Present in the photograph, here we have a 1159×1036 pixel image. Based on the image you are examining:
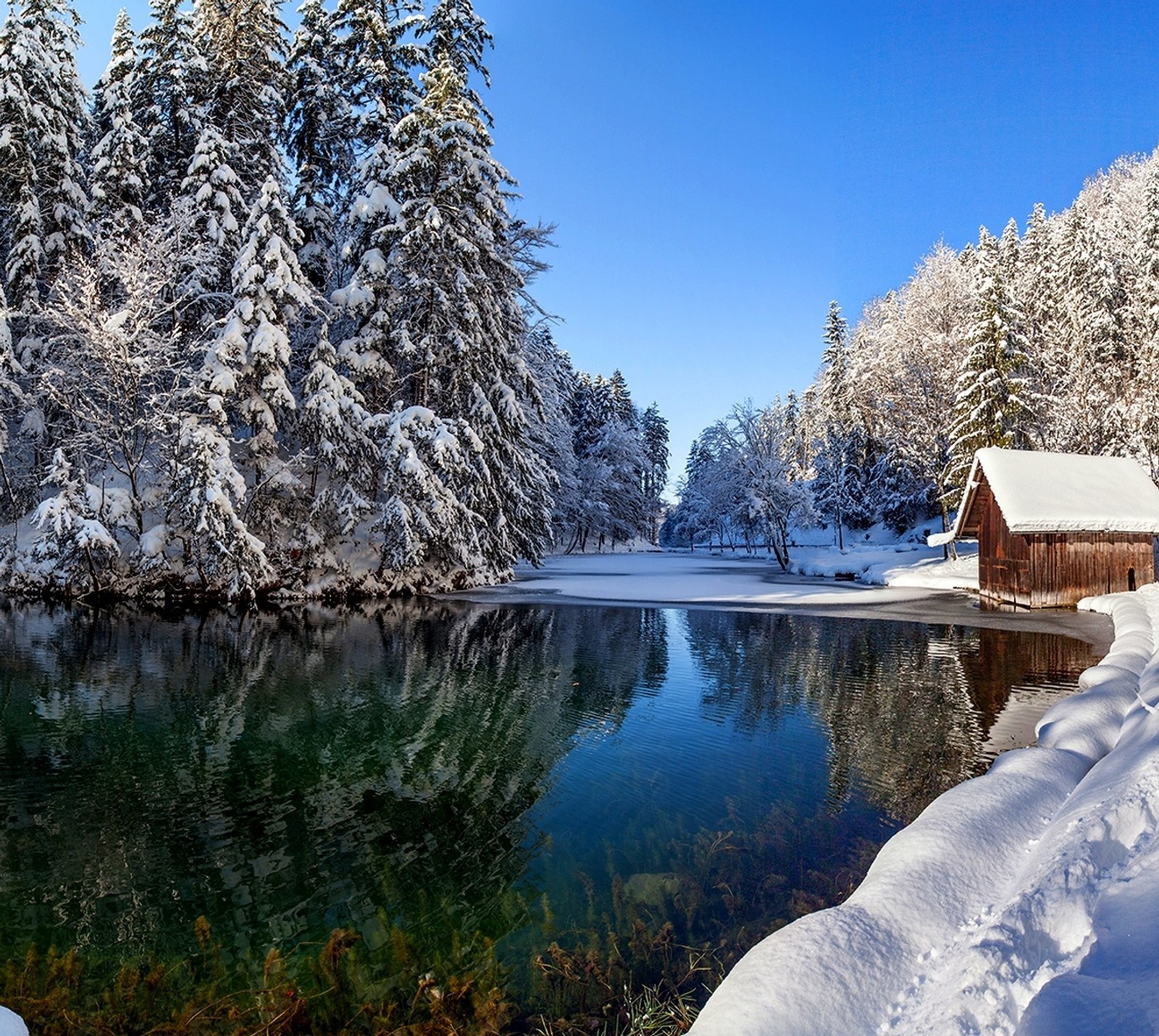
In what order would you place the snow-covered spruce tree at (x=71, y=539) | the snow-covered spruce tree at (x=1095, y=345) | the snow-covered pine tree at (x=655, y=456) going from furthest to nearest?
the snow-covered pine tree at (x=655, y=456) → the snow-covered spruce tree at (x=1095, y=345) → the snow-covered spruce tree at (x=71, y=539)

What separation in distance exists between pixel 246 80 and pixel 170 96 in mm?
3921

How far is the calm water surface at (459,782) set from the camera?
5.01 metres

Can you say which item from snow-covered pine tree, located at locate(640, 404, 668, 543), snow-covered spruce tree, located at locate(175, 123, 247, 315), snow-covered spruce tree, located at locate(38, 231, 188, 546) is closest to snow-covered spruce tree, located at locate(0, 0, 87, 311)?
snow-covered spruce tree, located at locate(38, 231, 188, 546)

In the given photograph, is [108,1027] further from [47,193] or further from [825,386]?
[825,386]

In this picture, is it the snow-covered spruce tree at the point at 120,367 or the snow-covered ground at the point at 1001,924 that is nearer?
the snow-covered ground at the point at 1001,924

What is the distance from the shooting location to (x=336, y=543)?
86.3 ft

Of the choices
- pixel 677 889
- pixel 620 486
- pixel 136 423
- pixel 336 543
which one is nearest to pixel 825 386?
pixel 620 486

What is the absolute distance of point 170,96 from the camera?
94.2 ft

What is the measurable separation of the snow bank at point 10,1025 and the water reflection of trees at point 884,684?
600 cm

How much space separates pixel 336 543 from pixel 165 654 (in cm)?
1212

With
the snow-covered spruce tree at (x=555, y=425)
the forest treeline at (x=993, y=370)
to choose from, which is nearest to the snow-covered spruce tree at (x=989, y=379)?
the forest treeline at (x=993, y=370)

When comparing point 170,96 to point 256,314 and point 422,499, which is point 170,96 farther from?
point 422,499

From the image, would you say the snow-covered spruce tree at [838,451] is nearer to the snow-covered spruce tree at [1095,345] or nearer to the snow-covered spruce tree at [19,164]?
the snow-covered spruce tree at [1095,345]

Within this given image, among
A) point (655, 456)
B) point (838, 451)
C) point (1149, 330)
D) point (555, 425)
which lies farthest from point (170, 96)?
point (655, 456)
